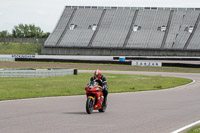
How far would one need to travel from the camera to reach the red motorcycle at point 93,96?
14302 mm

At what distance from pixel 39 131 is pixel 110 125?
221cm

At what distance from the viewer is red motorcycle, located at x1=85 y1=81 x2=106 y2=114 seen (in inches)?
563

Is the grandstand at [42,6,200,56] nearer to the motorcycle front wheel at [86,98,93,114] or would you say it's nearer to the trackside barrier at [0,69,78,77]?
the trackside barrier at [0,69,78,77]

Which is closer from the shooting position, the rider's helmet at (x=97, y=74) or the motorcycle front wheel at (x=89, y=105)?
the motorcycle front wheel at (x=89, y=105)

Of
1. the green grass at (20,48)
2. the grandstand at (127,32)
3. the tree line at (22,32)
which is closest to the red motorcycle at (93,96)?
the grandstand at (127,32)

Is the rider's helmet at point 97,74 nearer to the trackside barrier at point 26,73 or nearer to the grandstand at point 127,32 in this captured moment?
the trackside barrier at point 26,73

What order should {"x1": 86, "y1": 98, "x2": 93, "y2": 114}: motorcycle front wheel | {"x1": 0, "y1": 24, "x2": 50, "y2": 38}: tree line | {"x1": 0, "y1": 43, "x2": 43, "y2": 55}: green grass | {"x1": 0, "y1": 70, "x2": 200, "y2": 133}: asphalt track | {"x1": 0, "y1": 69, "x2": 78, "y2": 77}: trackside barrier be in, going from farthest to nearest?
{"x1": 0, "y1": 24, "x2": 50, "y2": 38}: tree line
{"x1": 0, "y1": 43, "x2": 43, "y2": 55}: green grass
{"x1": 0, "y1": 69, "x2": 78, "y2": 77}: trackside barrier
{"x1": 86, "y1": 98, "x2": 93, "y2": 114}: motorcycle front wheel
{"x1": 0, "y1": 70, "x2": 200, "y2": 133}: asphalt track

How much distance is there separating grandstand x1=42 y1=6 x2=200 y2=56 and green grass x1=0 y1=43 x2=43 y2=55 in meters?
2.64

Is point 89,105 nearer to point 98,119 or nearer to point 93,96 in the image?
point 93,96

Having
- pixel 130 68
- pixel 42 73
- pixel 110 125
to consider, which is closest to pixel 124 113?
pixel 110 125

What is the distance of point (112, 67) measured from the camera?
56250mm

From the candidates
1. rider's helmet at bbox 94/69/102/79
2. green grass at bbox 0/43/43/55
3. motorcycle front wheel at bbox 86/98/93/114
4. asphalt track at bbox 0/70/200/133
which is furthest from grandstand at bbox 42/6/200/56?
motorcycle front wheel at bbox 86/98/93/114

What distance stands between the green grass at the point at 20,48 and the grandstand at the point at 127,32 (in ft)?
8.65

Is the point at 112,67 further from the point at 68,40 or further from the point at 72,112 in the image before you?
the point at 72,112
